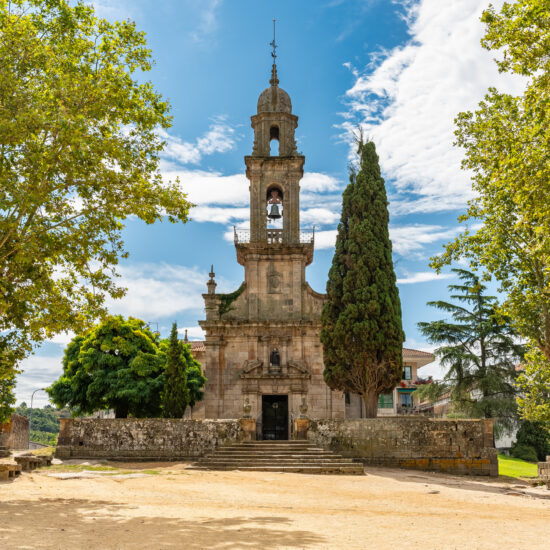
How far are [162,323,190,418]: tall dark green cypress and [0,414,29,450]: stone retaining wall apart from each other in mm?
7328

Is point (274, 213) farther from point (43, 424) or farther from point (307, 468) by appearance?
point (43, 424)

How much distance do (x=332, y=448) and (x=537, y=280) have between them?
30.4 ft

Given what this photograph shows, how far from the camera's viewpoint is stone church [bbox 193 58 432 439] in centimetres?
2953

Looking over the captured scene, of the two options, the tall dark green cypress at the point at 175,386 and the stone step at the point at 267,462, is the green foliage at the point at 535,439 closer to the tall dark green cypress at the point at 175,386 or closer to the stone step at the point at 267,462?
the stone step at the point at 267,462

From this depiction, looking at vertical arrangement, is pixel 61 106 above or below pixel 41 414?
above

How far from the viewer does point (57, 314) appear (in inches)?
581

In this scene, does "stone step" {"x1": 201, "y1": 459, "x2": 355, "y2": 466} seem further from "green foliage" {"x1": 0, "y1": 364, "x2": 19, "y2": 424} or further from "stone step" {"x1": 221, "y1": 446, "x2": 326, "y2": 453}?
"green foliage" {"x1": 0, "y1": 364, "x2": 19, "y2": 424}

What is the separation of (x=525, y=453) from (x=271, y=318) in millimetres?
15161

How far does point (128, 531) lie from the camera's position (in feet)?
26.3

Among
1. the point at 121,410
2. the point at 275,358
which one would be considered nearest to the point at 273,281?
the point at 275,358

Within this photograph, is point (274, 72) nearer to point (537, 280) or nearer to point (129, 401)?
point (129, 401)

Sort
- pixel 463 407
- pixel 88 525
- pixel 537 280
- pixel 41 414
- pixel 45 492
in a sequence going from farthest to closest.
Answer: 1. pixel 41 414
2. pixel 463 407
3. pixel 537 280
4. pixel 45 492
5. pixel 88 525

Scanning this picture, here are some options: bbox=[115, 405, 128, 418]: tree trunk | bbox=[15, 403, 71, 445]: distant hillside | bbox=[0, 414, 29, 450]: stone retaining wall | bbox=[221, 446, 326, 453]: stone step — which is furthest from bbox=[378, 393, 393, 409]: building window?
bbox=[15, 403, 71, 445]: distant hillside

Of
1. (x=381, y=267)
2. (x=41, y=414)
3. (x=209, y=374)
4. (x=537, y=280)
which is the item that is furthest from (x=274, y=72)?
(x=41, y=414)
